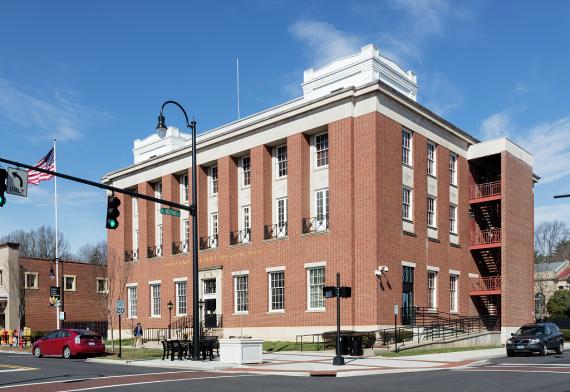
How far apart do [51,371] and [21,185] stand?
748 cm

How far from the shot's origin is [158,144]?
57312 mm

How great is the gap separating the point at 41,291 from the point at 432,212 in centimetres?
4031

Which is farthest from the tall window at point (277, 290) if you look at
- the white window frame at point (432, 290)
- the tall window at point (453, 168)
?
the tall window at point (453, 168)

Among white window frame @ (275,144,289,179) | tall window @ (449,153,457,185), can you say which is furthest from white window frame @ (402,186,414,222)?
white window frame @ (275,144,289,179)

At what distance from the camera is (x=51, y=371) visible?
77.3 ft

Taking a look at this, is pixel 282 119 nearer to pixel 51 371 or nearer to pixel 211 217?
pixel 211 217

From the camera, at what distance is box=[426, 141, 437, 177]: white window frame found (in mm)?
40312

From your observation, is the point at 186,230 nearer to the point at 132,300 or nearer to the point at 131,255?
the point at 131,255

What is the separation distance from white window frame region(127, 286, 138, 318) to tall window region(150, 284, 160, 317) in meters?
2.15

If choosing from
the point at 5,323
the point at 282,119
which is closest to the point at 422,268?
the point at 282,119

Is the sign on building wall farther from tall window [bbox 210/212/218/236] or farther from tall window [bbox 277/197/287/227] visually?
tall window [bbox 277/197/287/227]

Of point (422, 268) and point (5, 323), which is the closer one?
point (422, 268)

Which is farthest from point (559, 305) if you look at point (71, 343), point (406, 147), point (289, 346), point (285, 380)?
point (285, 380)

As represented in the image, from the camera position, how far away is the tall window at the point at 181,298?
45.8m
